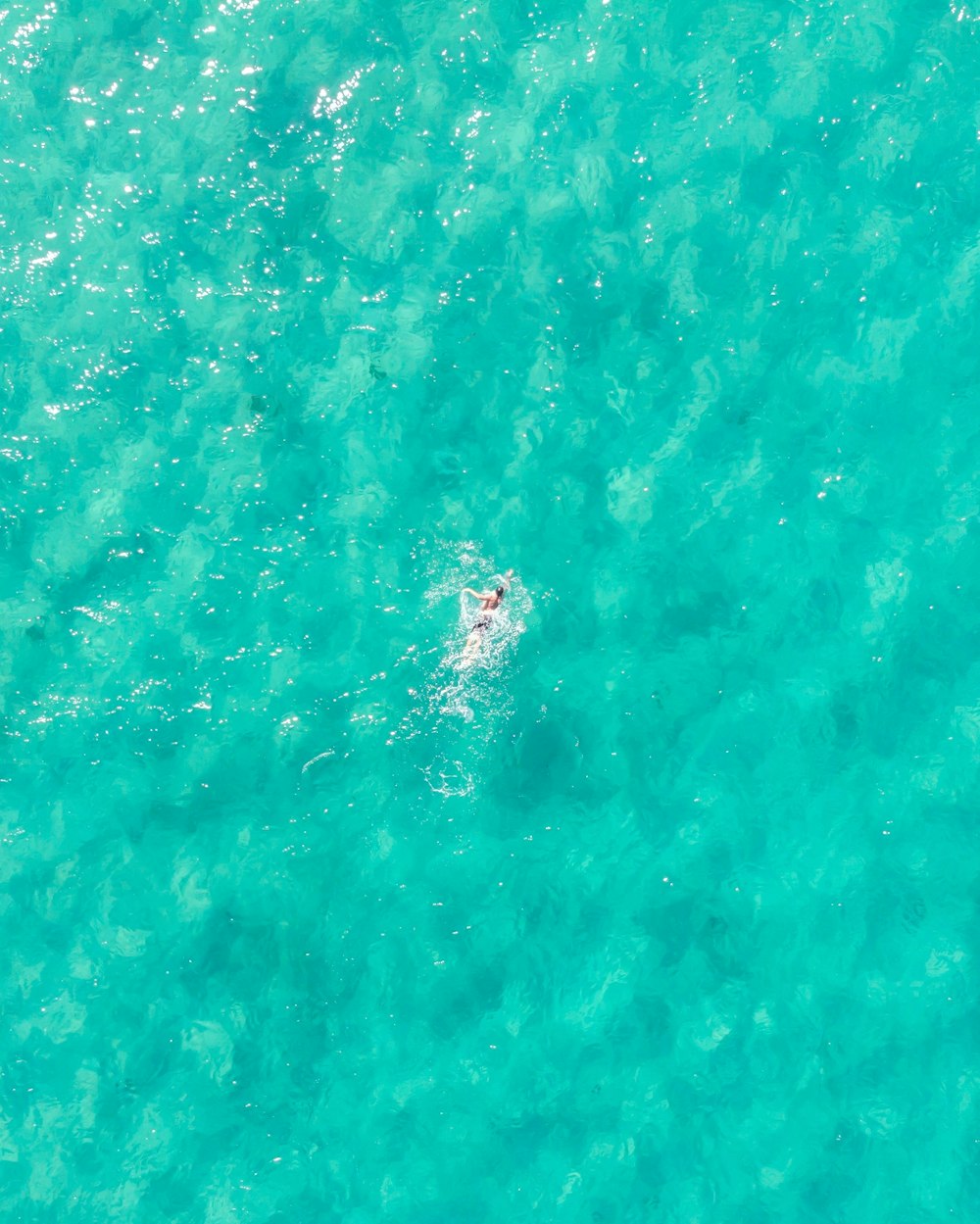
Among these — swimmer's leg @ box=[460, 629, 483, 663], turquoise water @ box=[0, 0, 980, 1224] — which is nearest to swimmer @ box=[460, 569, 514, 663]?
swimmer's leg @ box=[460, 629, 483, 663]

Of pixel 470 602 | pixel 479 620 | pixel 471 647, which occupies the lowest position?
pixel 471 647

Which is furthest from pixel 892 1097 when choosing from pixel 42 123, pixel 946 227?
pixel 42 123

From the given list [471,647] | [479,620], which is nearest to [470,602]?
[479,620]

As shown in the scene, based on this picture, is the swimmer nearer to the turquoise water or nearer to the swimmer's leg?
the swimmer's leg

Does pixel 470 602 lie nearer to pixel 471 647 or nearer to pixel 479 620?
pixel 479 620

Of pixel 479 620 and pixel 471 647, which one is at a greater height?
pixel 479 620

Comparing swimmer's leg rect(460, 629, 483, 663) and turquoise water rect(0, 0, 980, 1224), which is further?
swimmer's leg rect(460, 629, 483, 663)

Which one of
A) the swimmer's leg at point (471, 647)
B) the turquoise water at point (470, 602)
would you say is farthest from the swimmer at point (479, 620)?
the turquoise water at point (470, 602)

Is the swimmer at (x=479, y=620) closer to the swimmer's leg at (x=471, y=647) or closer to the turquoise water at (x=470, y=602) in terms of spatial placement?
the swimmer's leg at (x=471, y=647)

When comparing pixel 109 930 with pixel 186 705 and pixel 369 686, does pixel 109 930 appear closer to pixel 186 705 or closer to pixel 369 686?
pixel 186 705

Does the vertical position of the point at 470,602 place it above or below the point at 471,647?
above
